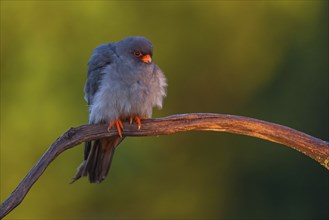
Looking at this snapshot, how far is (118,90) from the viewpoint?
5.27 m

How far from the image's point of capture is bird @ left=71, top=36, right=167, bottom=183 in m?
5.21

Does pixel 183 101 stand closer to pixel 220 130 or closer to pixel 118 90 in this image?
pixel 118 90

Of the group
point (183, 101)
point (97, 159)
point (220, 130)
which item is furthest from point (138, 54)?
point (183, 101)

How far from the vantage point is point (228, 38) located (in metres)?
8.91

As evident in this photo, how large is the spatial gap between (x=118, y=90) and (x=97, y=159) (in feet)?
1.87

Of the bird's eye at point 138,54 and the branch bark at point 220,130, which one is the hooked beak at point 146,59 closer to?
the bird's eye at point 138,54

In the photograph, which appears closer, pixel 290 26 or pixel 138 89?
pixel 138 89

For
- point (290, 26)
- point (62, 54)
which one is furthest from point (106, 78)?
point (290, 26)

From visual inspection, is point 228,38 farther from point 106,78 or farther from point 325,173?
point 106,78

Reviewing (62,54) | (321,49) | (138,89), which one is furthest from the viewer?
(321,49)

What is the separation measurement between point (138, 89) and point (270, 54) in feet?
13.0

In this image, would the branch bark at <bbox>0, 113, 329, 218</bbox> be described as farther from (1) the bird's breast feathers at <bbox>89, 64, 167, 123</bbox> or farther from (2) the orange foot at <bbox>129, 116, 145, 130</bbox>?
(1) the bird's breast feathers at <bbox>89, 64, 167, 123</bbox>

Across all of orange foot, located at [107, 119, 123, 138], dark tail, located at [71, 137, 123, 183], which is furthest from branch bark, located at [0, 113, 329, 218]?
dark tail, located at [71, 137, 123, 183]

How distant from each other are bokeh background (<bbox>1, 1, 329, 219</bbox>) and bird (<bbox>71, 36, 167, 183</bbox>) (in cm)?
236
